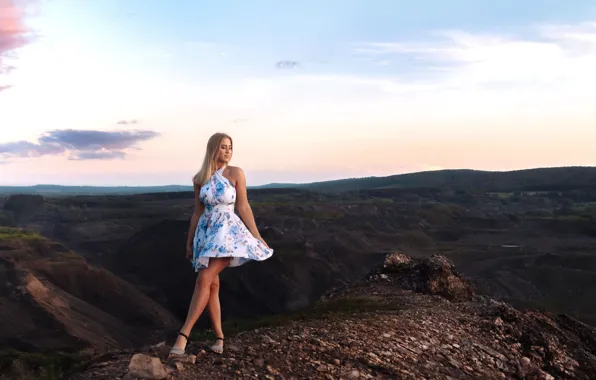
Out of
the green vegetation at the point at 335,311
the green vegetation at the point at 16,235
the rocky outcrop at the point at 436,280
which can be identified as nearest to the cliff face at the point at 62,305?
the green vegetation at the point at 16,235

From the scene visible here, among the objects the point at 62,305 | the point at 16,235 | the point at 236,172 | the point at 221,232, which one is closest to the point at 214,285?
the point at 221,232

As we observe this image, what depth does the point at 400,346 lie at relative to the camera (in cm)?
1055

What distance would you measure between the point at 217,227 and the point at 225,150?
110cm

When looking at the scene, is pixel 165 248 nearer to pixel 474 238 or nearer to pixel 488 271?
pixel 488 271

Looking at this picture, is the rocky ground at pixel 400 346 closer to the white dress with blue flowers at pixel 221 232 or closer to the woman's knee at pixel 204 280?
the woman's knee at pixel 204 280

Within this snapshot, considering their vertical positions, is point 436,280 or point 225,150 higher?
point 225,150

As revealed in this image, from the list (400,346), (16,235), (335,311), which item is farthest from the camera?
(16,235)

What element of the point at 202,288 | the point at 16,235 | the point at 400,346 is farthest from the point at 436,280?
the point at 16,235

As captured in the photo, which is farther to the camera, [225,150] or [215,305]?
[215,305]

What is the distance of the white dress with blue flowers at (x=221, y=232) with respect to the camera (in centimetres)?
755

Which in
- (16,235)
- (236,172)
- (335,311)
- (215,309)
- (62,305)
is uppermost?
(236,172)

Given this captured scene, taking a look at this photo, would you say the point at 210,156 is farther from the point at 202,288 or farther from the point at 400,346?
the point at 400,346

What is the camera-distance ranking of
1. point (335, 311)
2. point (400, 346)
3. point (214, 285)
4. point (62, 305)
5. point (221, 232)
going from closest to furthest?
point (221, 232) → point (214, 285) → point (400, 346) → point (335, 311) → point (62, 305)

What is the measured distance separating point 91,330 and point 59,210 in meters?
98.0
